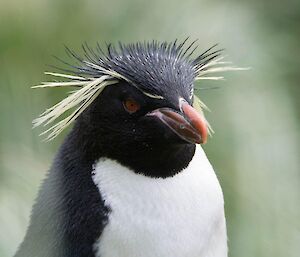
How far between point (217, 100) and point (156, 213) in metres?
0.73

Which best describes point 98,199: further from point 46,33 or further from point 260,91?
point 260,91

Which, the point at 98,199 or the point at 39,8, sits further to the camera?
the point at 39,8

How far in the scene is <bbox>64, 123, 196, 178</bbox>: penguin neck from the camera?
59.3 inches

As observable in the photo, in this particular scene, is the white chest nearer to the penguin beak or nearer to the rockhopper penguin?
the rockhopper penguin

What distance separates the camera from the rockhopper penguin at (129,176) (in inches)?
58.7

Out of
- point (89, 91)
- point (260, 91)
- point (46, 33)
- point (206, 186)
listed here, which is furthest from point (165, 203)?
point (260, 91)

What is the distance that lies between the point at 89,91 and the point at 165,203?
0.20 meters

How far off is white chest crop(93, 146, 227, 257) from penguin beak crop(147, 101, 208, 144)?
106 mm

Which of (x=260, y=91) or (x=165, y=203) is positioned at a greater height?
(x=260, y=91)

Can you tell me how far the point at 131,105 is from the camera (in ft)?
4.93

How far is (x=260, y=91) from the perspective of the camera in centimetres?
231

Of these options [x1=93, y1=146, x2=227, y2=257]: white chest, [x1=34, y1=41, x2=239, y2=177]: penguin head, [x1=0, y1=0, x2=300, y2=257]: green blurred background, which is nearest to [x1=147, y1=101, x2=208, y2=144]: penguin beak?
[x1=34, y1=41, x2=239, y2=177]: penguin head

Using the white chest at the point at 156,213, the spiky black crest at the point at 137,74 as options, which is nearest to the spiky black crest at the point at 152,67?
the spiky black crest at the point at 137,74

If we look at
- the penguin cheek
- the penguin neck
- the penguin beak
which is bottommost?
the penguin neck
